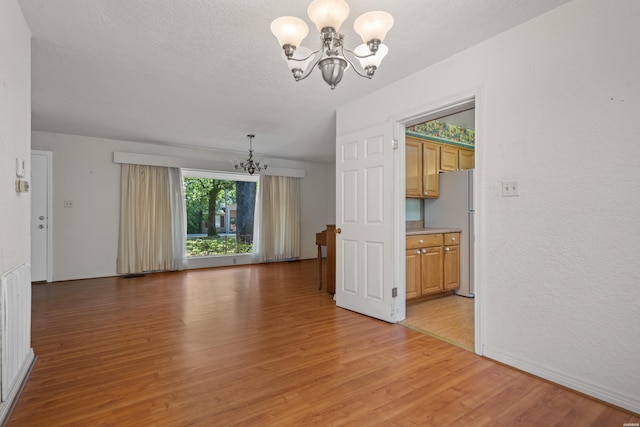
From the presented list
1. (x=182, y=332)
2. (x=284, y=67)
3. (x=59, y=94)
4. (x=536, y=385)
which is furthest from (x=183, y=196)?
(x=536, y=385)

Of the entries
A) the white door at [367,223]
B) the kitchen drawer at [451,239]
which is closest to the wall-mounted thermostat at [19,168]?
the white door at [367,223]

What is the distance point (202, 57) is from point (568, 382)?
11.4 feet

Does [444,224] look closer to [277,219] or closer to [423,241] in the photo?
[423,241]

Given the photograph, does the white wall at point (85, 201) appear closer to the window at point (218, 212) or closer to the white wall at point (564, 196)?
the window at point (218, 212)

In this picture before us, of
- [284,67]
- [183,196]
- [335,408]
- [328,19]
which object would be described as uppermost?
[284,67]

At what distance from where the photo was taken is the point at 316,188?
7789 mm

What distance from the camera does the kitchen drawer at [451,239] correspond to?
156 inches

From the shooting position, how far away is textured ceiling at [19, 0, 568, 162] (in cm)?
196

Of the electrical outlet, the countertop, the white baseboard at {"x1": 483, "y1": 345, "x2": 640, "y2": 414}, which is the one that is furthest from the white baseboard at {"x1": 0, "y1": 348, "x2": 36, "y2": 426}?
the countertop

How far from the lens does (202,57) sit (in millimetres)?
2561

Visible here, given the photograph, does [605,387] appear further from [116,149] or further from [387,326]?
[116,149]

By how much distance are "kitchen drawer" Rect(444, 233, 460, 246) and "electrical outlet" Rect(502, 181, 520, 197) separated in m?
1.82

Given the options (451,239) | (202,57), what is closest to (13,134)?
(202,57)

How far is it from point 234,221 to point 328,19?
18.6ft
